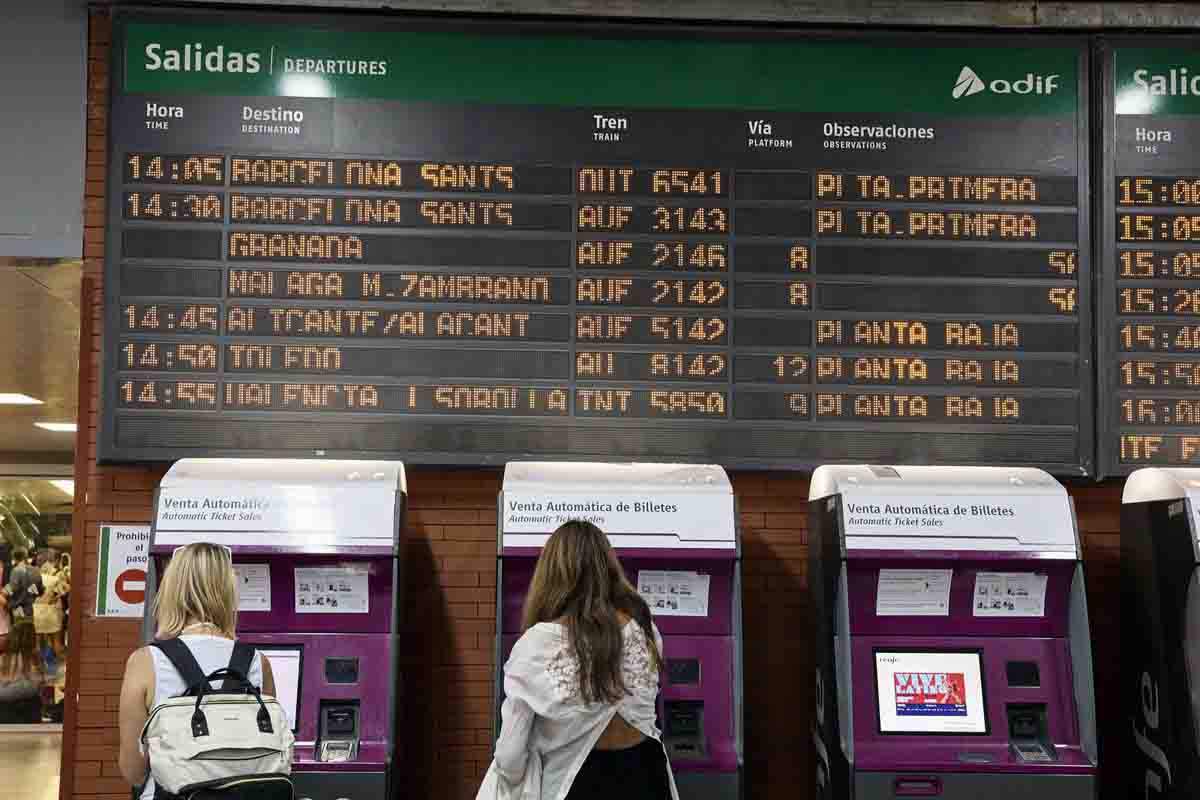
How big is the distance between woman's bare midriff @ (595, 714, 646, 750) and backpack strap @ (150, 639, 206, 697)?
3.26ft

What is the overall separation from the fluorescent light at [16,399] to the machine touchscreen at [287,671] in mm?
6719

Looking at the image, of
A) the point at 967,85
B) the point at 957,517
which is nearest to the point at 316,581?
the point at 957,517

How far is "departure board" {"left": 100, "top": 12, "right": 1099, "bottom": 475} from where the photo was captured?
4.76m

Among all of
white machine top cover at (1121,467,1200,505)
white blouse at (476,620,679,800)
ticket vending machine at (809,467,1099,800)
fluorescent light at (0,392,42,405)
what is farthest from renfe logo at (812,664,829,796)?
fluorescent light at (0,392,42,405)

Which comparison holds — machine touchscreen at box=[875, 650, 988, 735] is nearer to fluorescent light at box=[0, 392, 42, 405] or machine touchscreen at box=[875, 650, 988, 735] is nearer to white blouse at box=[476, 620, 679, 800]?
white blouse at box=[476, 620, 679, 800]

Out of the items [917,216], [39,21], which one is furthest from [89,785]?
[917,216]

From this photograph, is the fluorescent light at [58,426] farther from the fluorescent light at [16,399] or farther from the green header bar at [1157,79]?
the green header bar at [1157,79]

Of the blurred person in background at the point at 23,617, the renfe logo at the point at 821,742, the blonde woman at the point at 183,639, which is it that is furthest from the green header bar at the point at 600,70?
the blurred person in background at the point at 23,617

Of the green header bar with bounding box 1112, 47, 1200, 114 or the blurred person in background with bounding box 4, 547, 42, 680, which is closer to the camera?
the green header bar with bounding box 1112, 47, 1200, 114

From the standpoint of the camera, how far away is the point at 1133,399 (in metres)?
4.91

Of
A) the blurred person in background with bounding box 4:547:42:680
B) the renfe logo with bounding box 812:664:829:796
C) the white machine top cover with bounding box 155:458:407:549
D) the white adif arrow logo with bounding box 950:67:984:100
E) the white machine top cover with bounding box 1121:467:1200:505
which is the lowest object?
the blurred person in background with bounding box 4:547:42:680

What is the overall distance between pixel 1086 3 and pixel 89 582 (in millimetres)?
4567

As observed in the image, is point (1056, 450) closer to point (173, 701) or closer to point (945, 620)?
point (945, 620)

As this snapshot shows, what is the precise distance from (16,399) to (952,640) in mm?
8370
